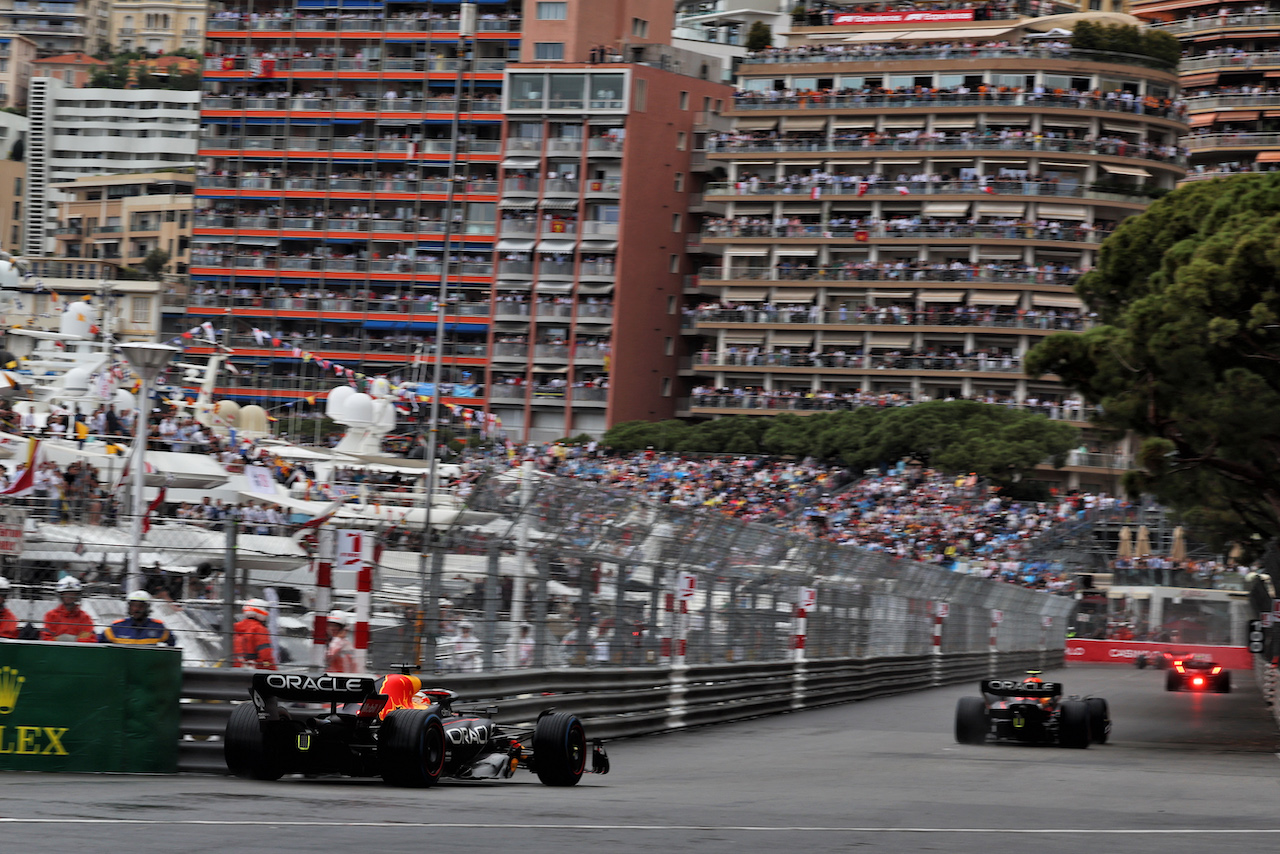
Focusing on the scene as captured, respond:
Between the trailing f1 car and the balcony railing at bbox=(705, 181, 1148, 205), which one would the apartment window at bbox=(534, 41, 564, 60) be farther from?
the trailing f1 car

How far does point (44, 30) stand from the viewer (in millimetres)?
193000

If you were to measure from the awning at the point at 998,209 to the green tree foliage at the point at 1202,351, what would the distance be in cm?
4896

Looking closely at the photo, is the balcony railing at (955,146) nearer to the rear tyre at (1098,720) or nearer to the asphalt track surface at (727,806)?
the rear tyre at (1098,720)

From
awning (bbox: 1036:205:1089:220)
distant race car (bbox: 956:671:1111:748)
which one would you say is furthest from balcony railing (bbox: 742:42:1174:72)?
distant race car (bbox: 956:671:1111:748)

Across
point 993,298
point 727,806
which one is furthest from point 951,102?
point 727,806

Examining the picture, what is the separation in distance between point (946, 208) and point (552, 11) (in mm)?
22093

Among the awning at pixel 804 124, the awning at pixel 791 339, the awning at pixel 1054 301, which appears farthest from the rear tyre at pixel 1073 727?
the awning at pixel 804 124

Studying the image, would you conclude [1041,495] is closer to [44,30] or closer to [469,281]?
[469,281]

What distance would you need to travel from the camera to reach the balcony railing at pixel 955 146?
78.8 meters

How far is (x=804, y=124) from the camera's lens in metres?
84.6

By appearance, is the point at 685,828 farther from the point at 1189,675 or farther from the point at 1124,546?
the point at 1124,546

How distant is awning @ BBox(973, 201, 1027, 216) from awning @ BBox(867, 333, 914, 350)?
624cm

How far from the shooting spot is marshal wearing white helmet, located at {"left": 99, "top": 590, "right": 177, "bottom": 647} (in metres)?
12.4

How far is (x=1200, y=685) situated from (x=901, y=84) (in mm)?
49699
